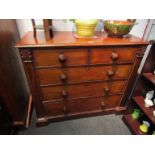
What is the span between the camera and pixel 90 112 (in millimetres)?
1480

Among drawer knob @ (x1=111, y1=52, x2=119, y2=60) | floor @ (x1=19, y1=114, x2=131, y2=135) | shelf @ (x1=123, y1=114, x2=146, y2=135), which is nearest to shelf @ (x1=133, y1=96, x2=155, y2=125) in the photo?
shelf @ (x1=123, y1=114, x2=146, y2=135)

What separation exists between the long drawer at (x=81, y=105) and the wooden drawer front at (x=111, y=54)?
467 millimetres

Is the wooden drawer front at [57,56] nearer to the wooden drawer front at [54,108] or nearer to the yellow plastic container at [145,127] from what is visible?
the wooden drawer front at [54,108]

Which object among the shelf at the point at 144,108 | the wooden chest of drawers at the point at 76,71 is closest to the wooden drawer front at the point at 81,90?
the wooden chest of drawers at the point at 76,71

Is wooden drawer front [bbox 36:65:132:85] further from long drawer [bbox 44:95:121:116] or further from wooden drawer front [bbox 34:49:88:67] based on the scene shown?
long drawer [bbox 44:95:121:116]

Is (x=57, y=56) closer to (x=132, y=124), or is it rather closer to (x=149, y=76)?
(x=149, y=76)

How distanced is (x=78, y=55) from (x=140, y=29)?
95 cm

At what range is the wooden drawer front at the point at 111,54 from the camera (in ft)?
3.39

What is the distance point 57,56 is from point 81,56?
196mm

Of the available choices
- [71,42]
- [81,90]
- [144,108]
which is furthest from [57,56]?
[144,108]

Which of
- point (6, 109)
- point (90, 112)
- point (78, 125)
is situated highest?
point (6, 109)

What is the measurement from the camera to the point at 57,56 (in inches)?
38.5
